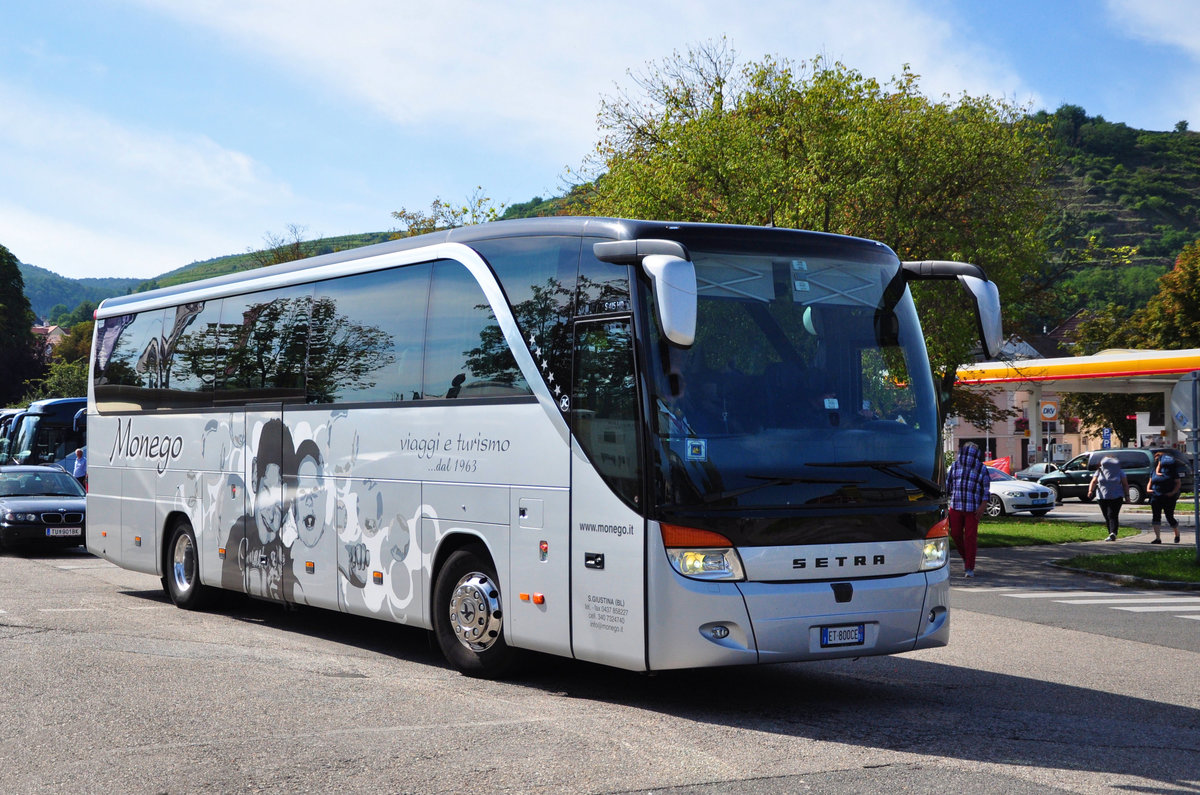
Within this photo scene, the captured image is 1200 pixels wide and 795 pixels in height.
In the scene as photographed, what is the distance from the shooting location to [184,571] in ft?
46.1

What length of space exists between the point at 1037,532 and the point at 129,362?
856 inches

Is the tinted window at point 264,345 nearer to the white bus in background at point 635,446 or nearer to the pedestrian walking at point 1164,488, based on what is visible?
the white bus in background at point 635,446

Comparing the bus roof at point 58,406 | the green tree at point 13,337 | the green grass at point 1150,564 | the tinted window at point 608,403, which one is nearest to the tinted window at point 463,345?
the tinted window at point 608,403

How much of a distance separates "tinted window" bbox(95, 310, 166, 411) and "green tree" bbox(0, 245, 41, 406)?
72.3 meters

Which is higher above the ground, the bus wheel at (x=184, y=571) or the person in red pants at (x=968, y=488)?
the person in red pants at (x=968, y=488)

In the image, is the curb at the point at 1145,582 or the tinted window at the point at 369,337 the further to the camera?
the curb at the point at 1145,582

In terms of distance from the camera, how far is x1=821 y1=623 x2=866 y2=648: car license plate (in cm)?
821

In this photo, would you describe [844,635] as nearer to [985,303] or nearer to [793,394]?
[793,394]

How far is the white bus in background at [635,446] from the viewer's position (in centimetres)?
802

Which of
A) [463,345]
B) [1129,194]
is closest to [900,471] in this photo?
[463,345]

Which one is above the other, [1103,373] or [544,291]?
[1103,373]

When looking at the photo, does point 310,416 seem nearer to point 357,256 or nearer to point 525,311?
point 357,256

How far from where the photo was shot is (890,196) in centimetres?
2238

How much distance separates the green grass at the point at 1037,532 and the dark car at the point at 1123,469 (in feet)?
29.9
